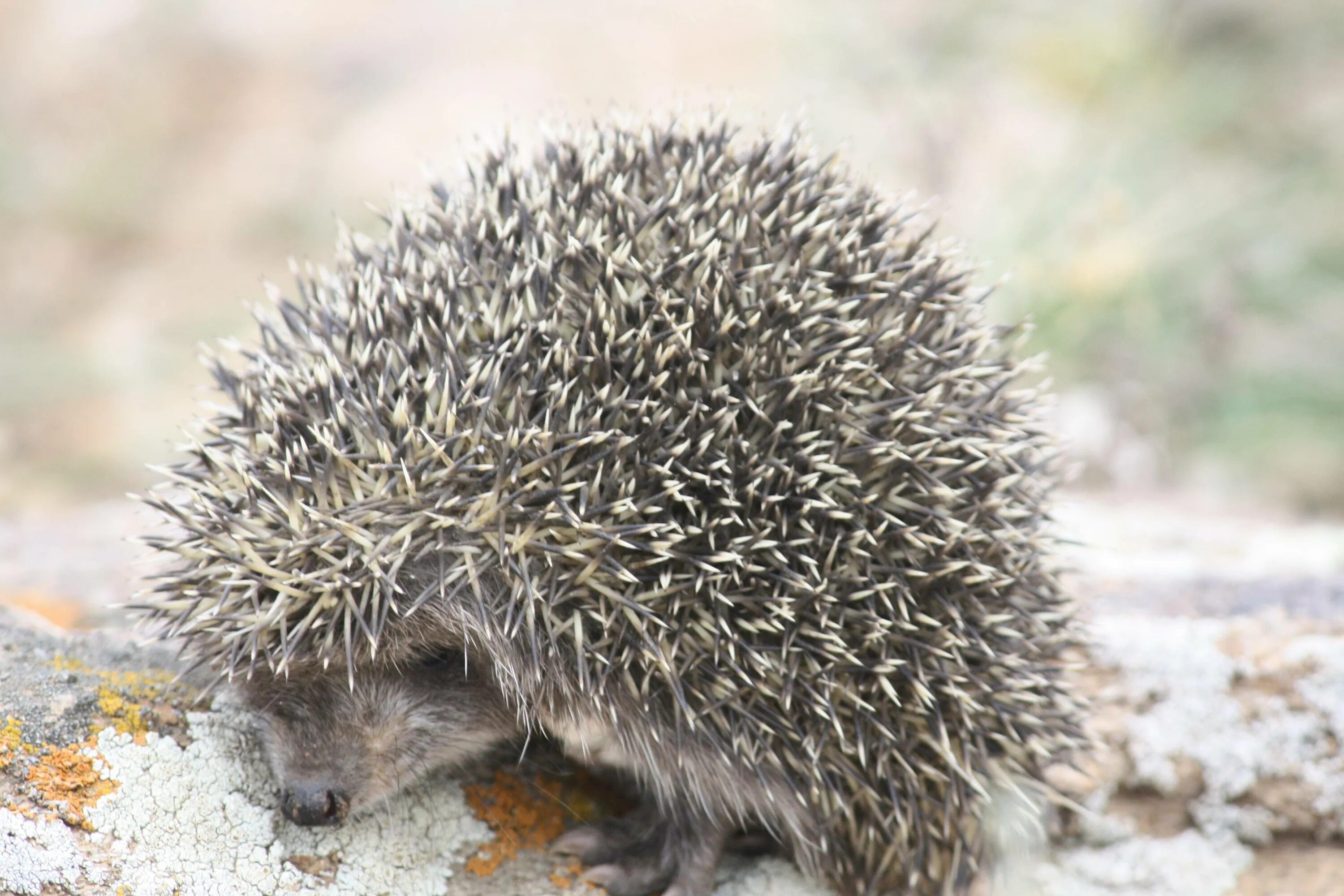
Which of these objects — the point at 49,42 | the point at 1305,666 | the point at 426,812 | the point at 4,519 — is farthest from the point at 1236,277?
the point at 49,42

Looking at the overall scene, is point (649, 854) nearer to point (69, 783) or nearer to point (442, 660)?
point (442, 660)

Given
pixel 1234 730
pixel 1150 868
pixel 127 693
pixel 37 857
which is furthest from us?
pixel 1234 730

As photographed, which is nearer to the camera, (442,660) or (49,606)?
(442,660)

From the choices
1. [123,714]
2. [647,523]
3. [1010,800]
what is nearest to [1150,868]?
[1010,800]

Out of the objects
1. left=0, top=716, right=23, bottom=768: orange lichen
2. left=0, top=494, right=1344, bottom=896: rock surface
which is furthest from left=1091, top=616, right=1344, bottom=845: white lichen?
left=0, top=716, right=23, bottom=768: orange lichen

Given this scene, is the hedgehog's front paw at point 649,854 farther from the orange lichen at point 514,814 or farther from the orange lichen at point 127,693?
the orange lichen at point 127,693

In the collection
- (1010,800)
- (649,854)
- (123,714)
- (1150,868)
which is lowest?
(123,714)
